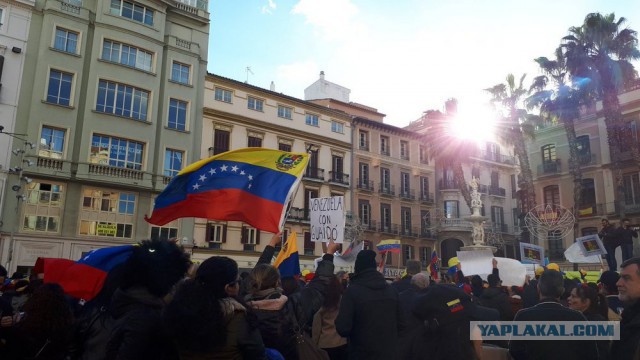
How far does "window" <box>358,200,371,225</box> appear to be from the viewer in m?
40.1

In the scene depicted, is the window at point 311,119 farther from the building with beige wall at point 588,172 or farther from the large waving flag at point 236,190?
the large waving flag at point 236,190

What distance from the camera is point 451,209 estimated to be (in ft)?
149

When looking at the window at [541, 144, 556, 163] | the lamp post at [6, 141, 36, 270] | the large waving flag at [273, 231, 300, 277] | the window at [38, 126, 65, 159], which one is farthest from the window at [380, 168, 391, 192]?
the large waving flag at [273, 231, 300, 277]

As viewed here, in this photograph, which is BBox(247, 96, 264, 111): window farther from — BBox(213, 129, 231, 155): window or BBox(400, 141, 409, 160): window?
BBox(400, 141, 409, 160): window

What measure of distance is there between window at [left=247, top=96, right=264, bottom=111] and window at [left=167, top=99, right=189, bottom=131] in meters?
5.63

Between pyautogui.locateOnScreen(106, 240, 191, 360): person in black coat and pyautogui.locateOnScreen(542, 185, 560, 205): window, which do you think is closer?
pyautogui.locateOnScreen(106, 240, 191, 360): person in black coat

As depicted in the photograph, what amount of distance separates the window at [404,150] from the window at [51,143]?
2839 centimetres

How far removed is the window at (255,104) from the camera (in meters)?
35.1

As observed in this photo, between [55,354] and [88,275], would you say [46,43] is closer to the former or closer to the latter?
[88,275]

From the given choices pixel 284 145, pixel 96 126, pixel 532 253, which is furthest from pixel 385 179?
pixel 532 253

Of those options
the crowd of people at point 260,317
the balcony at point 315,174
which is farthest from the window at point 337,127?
the crowd of people at point 260,317

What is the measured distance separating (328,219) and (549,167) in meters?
31.8

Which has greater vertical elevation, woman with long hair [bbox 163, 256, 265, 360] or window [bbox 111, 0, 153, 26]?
window [bbox 111, 0, 153, 26]

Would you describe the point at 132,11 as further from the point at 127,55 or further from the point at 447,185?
the point at 447,185
